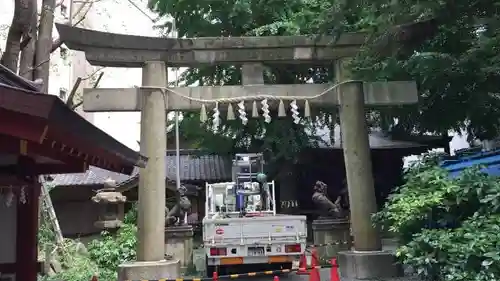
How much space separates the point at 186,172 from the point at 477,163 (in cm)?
1525

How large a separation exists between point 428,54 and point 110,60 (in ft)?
24.2

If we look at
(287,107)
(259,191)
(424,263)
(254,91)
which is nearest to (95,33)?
(254,91)

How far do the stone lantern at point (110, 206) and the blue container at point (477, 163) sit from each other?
11910 millimetres

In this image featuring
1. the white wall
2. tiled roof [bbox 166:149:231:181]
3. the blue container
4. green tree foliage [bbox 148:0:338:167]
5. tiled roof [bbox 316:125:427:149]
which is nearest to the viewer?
the white wall

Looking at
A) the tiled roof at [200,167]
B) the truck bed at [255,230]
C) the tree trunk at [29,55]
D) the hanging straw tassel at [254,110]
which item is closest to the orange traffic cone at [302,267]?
the truck bed at [255,230]

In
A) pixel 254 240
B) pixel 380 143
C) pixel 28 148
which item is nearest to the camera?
pixel 28 148

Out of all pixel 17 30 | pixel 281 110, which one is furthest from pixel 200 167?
pixel 17 30

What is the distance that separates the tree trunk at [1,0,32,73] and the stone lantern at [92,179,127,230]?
8251 millimetres

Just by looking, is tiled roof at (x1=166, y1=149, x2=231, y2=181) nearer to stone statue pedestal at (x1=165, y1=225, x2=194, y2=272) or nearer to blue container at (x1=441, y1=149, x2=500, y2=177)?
stone statue pedestal at (x1=165, y1=225, x2=194, y2=272)

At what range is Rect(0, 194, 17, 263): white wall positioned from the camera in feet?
19.6

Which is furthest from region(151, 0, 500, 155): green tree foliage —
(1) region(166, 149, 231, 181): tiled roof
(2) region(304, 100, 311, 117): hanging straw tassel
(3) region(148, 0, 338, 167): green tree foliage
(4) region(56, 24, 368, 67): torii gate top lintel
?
(1) region(166, 149, 231, 181): tiled roof

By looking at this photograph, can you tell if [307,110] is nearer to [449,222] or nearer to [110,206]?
[449,222]

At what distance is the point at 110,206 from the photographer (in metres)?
18.1

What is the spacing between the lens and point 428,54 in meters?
10.9
